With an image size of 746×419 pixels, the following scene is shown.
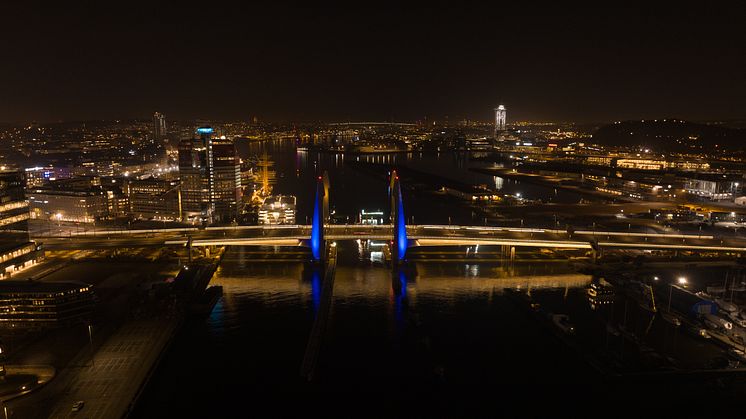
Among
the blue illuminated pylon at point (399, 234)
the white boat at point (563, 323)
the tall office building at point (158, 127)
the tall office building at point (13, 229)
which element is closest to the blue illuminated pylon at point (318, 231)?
the blue illuminated pylon at point (399, 234)

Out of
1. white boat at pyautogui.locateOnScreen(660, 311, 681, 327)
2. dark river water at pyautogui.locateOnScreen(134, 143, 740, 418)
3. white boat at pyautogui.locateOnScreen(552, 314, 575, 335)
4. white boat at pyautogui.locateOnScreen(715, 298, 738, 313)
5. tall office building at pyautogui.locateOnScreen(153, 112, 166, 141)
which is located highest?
tall office building at pyautogui.locateOnScreen(153, 112, 166, 141)

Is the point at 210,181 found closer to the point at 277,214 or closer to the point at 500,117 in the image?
the point at 277,214

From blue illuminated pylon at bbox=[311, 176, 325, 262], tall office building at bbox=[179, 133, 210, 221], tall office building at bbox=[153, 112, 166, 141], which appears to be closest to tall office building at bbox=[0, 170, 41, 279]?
blue illuminated pylon at bbox=[311, 176, 325, 262]

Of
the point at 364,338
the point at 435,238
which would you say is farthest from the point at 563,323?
the point at 435,238

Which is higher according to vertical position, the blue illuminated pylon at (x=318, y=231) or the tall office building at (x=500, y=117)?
the tall office building at (x=500, y=117)

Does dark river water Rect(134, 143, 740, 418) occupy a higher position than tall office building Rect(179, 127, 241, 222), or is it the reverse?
tall office building Rect(179, 127, 241, 222)

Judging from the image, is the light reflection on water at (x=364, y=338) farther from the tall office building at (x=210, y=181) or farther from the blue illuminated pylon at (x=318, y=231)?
the tall office building at (x=210, y=181)

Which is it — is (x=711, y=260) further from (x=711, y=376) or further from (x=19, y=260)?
(x=19, y=260)

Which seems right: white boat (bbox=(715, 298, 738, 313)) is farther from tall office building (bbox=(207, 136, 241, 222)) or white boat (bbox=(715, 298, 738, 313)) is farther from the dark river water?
tall office building (bbox=(207, 136, 241, 222))
